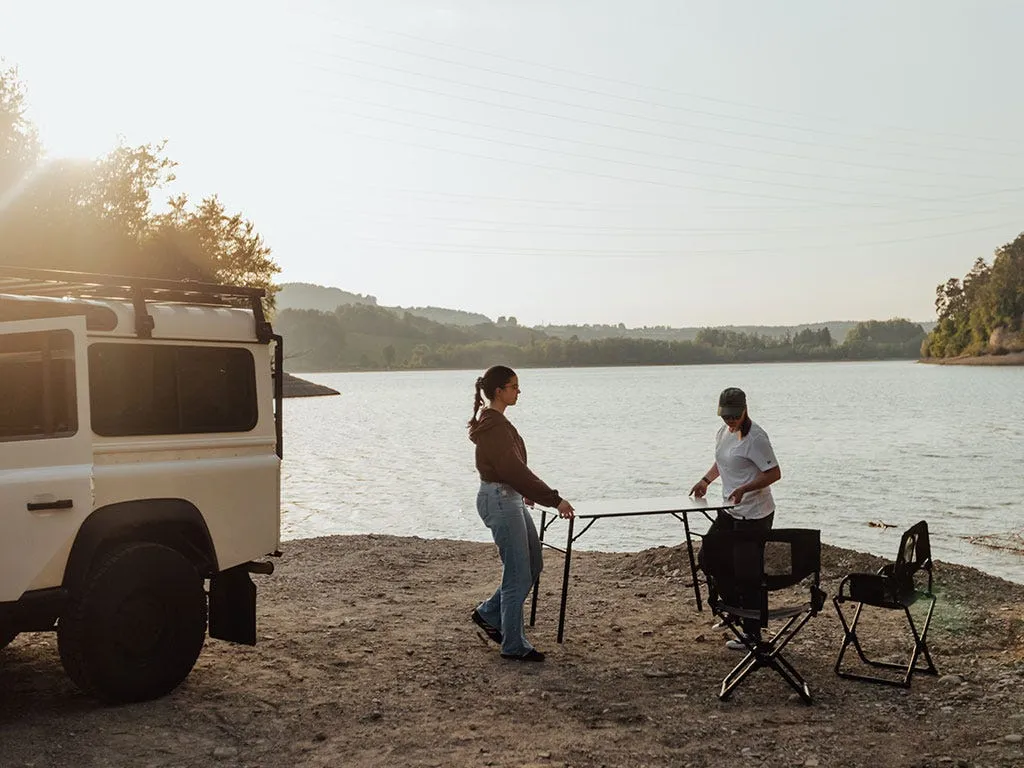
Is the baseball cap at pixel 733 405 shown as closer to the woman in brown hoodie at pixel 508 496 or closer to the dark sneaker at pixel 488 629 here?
the woman in brown hoodie at pixel 508 496

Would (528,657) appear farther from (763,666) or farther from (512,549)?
(763,666)

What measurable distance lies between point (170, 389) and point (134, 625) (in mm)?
1499

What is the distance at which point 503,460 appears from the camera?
7.81 m

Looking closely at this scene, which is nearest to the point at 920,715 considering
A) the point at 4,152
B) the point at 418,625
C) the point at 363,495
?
the point at 418,625

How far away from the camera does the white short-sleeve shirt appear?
8.31 meters

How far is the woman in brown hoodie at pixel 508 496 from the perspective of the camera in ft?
25.7

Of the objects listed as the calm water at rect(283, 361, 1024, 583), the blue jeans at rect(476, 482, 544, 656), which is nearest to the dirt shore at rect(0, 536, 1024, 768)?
the blue jeans at rect(476, 482, 544, 656)

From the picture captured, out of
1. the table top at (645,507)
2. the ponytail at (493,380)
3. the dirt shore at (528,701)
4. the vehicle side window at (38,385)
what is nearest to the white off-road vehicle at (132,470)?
the vehicle side window at (38,385)

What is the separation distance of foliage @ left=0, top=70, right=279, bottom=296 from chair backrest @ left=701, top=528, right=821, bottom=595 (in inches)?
1169

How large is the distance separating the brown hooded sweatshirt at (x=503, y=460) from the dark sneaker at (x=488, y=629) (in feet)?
4.10

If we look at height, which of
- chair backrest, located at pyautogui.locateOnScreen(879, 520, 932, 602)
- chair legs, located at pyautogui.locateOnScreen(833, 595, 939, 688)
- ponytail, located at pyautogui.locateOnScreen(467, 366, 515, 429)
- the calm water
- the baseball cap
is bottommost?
the calm water

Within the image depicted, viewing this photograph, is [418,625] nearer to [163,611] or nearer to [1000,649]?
[163,611]

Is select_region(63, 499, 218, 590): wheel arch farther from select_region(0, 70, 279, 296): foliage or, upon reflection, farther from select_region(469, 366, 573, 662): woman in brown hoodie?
select_region(0, 70, 279, 296): foliage

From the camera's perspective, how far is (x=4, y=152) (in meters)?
38.4
